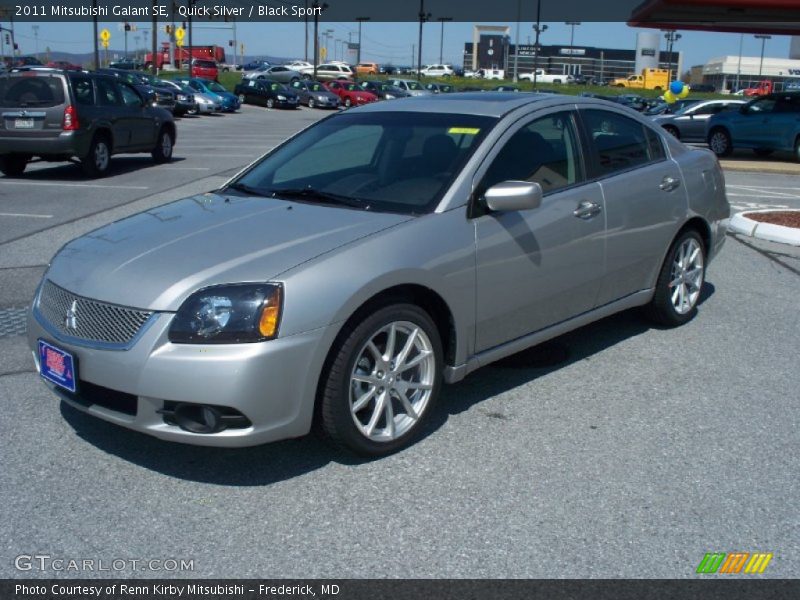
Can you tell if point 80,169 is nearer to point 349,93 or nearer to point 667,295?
point 667,295

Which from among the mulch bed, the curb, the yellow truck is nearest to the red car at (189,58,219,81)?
the yellow truck

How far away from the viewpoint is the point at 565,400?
196 inches

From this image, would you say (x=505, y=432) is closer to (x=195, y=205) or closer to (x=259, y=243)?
(x=259, y=243)

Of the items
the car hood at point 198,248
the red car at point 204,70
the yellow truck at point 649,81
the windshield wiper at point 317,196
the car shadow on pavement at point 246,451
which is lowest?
the car shadow on pavement at point 246,451

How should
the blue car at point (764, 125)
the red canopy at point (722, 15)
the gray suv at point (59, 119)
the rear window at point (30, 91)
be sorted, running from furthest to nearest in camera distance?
the blue car at point (764, 125) → the red canopy at point (722, 15) → the rear window at point (30, 91) → the gray suv at point (59, 119)

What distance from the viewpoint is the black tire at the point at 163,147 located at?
17.3m

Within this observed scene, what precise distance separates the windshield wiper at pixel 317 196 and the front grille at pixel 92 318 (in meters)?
1.32

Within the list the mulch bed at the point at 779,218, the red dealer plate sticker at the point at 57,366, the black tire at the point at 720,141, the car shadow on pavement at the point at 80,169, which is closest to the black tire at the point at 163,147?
the car shadow on pavement at the point at 80,169

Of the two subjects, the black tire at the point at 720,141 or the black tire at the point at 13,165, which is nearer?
the black tire at the point at 13,165

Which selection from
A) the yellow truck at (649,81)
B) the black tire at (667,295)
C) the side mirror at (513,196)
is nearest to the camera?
the side mirror at (513,196)

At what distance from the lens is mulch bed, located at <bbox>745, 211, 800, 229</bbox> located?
10.6 metres

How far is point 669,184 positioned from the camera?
238 inches

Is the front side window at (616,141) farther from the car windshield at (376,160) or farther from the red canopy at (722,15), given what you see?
the red canopy at (722,15)

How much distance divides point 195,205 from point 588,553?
2838 millimetres
